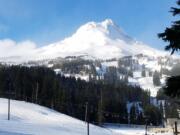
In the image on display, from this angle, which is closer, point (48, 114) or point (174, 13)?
point (174, 13)

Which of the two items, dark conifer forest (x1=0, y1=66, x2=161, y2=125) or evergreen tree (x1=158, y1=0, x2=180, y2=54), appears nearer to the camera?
evergreen tree (x1=158, y1=0, x2=180, y2=54)

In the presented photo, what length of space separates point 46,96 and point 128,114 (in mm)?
40528

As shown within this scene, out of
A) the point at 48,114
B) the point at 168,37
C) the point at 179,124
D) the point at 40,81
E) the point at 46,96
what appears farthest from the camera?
the point at 40,81

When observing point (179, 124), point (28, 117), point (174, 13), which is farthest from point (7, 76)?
point (174, 13)

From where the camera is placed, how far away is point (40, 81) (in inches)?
5974

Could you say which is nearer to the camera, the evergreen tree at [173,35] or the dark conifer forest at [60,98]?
the evergreen tree at [173,35]

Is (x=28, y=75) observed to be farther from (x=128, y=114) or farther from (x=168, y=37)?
(x=168, y=37)

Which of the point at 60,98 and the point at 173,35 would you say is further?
the point at 60,98

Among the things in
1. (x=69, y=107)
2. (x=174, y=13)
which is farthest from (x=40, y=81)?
(x=174, y=13)

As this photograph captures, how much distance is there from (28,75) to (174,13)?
140989mm

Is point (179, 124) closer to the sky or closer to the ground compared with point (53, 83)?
closer to the ground

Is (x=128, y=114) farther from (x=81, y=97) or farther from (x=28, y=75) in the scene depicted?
(x=28, y=75)

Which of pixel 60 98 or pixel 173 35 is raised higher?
pixel 173 35

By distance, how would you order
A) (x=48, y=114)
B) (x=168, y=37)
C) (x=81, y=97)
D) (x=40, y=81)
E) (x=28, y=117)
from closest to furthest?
(x=168, y=37) → (x=28, y=117) → (x=48, y=114) → (x=40, y=81) → (x=81, y=97)
